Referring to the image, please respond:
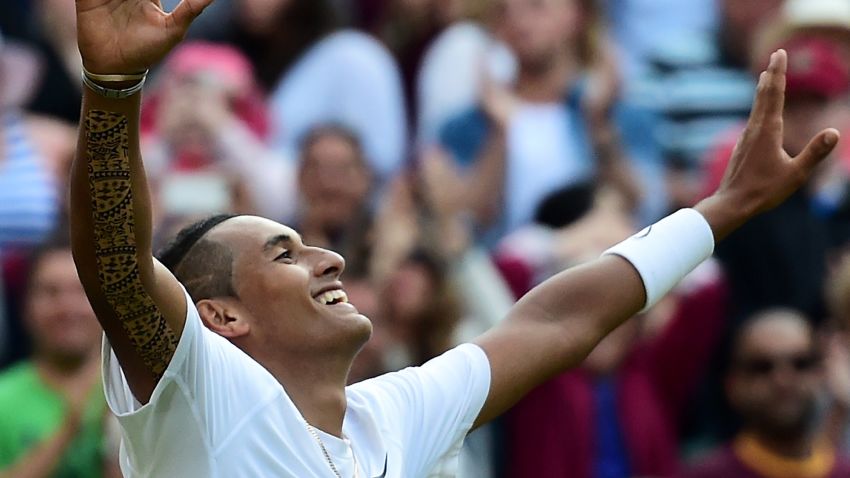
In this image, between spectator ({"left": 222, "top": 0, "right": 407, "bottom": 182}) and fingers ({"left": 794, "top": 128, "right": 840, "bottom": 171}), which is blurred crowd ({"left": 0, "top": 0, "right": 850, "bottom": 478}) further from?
fingers ({"left": 794, "top": 128, "right": 840, "bottom": 171})

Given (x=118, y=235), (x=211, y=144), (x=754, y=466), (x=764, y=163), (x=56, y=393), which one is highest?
(x=118, y=235)

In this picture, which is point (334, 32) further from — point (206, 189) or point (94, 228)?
point (94, 228)

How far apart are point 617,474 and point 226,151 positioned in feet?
6.95

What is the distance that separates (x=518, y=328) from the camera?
434 cm

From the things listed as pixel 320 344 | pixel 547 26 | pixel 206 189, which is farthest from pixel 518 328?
pixel 547 26

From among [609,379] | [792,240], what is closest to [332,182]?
[609,379]

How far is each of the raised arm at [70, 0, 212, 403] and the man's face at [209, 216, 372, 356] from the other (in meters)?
0.41

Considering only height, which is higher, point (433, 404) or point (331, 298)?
point (331, 298)

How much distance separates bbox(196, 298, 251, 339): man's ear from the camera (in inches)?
153

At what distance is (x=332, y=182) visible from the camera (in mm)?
7129

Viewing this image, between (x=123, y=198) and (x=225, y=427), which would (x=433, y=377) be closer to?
(x=225, y=427)

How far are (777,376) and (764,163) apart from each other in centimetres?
239

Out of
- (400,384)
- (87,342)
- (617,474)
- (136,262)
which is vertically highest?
(136,262)

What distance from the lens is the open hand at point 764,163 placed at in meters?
4.27
